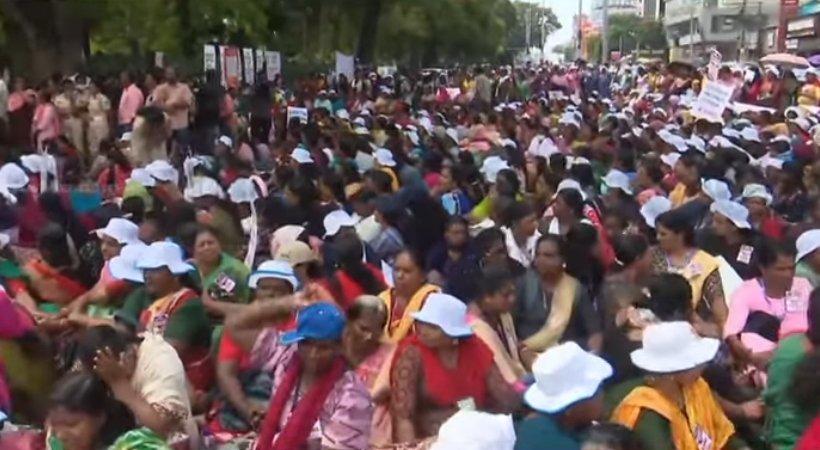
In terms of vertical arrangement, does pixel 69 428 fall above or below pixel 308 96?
above

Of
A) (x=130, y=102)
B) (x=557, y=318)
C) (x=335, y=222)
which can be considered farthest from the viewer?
(x=130, y=102)

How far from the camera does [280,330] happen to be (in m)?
6.99

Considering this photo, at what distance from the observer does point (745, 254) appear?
8.60 meters

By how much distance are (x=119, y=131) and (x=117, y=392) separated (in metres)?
16.2

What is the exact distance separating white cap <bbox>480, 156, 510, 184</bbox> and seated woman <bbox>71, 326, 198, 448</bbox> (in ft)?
23.8

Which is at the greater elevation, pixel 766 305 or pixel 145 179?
pixel 766 305

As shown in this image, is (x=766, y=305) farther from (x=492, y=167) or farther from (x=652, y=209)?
(x=492, y=167)

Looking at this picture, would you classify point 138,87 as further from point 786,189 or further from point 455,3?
point 455,3

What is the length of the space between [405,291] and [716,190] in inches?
160

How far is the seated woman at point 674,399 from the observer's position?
197 inches

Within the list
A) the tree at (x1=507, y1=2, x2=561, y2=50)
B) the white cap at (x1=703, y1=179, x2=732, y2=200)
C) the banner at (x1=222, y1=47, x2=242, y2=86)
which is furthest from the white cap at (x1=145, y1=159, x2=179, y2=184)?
the tree at (x1=507, y1=2, x2=561, y2=50)

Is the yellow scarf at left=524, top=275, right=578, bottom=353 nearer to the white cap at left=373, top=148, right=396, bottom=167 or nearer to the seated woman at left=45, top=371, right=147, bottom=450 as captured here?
the seated woman at left=45, top=371, right=147, bottom=450

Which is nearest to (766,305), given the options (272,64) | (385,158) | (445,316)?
(445,316)

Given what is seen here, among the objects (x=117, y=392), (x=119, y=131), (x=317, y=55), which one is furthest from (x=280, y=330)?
(x=317, y=55)
